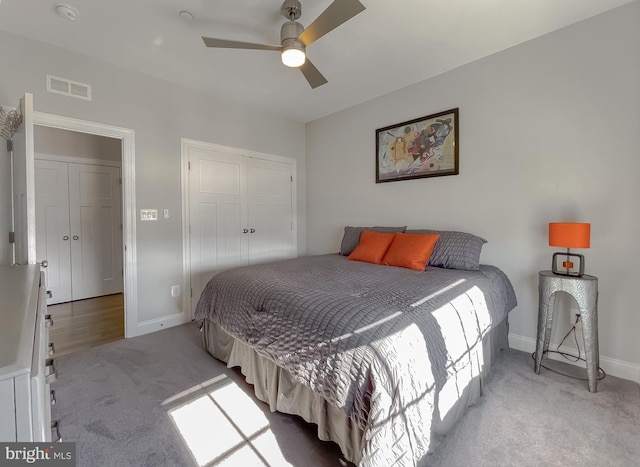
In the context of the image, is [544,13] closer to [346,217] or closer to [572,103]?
[572,103]

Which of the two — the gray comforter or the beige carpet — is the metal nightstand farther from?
the gray comforter

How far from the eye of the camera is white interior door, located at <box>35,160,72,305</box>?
3.83 m

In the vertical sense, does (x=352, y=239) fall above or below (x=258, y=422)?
above

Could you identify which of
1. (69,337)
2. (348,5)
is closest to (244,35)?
(348,5)

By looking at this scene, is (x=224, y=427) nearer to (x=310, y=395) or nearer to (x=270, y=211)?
(x=310, y=395)

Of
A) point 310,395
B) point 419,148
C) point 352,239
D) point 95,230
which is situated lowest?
point 310,395

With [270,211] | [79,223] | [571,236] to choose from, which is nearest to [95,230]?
[79,223]

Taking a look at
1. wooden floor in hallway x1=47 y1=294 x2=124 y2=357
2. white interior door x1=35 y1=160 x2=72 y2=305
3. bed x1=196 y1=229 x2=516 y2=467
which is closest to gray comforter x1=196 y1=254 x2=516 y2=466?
bed x1=196 y1=229 x2=516 y2=467

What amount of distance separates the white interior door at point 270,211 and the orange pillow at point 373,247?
1.57 m

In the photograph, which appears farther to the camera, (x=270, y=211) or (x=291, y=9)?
(x=270, y=211)

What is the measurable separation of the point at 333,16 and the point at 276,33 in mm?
844

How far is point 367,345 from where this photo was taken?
1.20m

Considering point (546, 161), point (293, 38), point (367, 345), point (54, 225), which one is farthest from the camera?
point (54, 225)

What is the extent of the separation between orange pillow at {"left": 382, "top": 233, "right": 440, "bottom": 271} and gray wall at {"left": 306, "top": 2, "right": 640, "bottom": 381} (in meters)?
0.52
